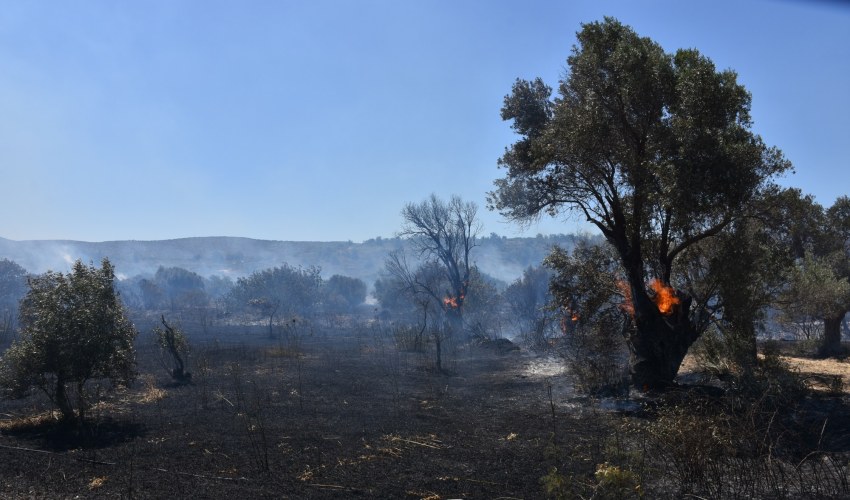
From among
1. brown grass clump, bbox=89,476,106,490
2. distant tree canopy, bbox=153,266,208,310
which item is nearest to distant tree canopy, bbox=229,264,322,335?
distant tree canopy, bbox=153,266,208,310

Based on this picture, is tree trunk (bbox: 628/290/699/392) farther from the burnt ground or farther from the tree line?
the burnt ground

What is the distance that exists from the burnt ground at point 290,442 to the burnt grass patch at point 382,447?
0.04m

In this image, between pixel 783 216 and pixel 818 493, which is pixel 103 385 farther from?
pixel 783 216

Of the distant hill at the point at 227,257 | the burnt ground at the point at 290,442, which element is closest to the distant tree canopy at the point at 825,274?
the burnt ground at the point at 290,442

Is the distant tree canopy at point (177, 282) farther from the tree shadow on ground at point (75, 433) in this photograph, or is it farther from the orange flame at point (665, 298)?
the orange flame at point (665, 298)

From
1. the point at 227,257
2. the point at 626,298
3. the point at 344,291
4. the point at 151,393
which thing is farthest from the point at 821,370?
the point at 227,257

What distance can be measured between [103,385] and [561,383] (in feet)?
52.1

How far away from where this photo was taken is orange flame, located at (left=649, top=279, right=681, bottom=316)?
50.4 feet

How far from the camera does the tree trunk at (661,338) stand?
1540 centimetres

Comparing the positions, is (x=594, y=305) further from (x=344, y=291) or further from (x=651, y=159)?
(x=344, y=291)

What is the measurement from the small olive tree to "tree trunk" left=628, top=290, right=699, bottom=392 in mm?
13405

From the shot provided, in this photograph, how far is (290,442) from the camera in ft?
37.1

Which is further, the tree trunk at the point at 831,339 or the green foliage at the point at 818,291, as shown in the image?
the tree trunk at the point at 831,339

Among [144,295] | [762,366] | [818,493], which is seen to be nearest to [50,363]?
[818,493]
